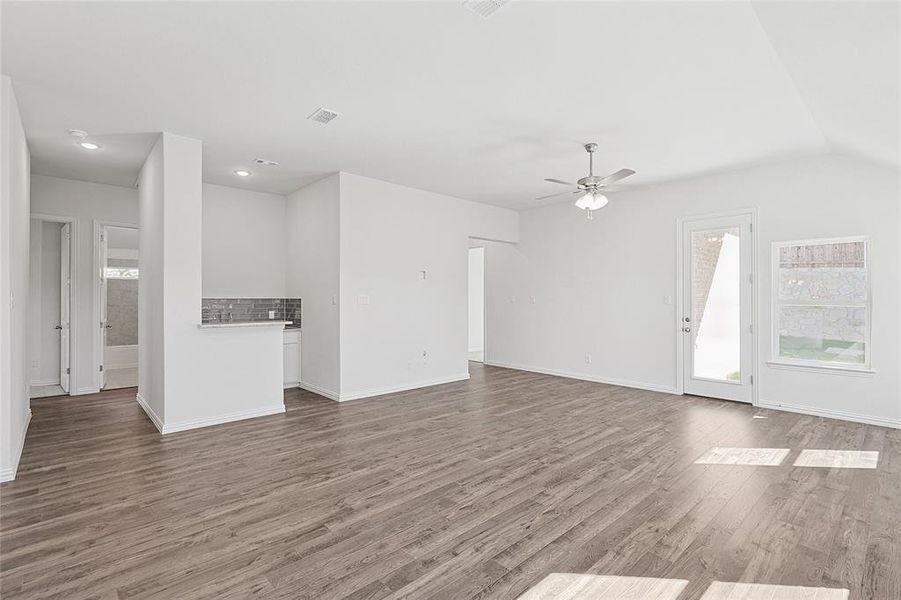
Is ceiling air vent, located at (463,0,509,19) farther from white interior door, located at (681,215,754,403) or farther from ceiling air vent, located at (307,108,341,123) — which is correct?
white interior door, located at (681,215,754,403)

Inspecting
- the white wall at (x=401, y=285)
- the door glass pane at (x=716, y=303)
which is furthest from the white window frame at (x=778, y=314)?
the white wall at (x=401, y=285)

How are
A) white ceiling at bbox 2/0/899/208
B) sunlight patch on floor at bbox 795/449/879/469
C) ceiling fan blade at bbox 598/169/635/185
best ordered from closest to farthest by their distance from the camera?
1. white ceiling at bbox 2/0/899/208
2. sunlight patch on floor at bbox 795/449/879/469
3. ceiling fan blade at bbox 598/169/635/185

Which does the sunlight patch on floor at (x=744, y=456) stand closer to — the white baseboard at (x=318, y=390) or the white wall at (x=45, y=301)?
the white baseboard at (x=318, y=390)

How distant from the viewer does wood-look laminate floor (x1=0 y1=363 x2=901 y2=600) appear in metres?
2.15

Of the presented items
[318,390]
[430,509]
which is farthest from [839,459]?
[318,390]

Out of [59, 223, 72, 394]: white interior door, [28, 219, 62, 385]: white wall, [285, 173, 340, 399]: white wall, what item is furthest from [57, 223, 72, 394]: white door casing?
[285, 173, 340, 399]: white wall

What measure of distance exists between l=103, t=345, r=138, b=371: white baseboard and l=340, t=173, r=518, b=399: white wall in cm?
587

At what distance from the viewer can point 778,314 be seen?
17.5 ft

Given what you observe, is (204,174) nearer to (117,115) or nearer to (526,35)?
(117,115)

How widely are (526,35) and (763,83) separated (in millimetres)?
1938

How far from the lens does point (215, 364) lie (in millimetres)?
4645

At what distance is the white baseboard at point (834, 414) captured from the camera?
4617 millimetres

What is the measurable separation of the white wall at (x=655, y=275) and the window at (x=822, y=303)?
10cm

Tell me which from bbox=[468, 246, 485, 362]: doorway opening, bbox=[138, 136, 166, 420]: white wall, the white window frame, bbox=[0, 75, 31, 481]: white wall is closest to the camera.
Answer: bbox=[0, 75, 31, 481]: white wall
